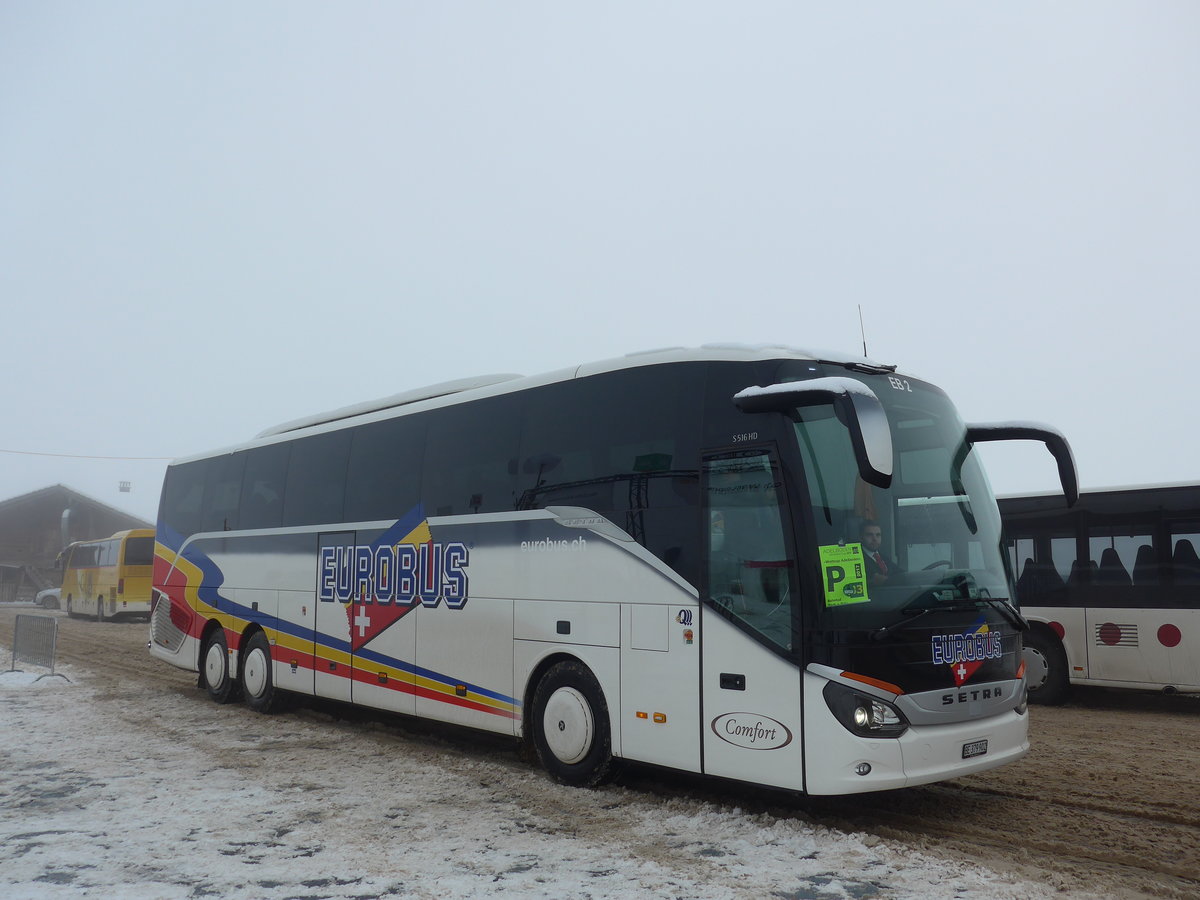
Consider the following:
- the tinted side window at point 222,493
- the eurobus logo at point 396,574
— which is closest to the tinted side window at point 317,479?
the eurobus logo at point 396,574

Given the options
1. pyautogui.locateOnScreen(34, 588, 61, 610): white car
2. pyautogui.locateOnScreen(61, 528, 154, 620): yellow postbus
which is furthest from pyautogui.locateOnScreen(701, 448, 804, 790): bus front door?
pyautogui.locateOnScreen(34, 588, 61, 610): white car

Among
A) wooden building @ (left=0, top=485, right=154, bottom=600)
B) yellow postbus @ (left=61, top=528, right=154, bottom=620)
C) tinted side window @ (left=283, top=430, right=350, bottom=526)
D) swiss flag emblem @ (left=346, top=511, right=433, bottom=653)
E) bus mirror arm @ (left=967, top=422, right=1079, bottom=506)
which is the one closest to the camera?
bus mirror arm @ (left=967, top=422, right=1079, bottom=506)

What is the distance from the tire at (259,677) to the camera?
41.8 ft

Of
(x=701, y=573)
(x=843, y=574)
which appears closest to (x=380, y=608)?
(x=701, y=573)

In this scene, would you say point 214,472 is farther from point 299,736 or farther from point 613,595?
point 613,595

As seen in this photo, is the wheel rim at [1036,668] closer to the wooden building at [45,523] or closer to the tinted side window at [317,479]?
the tinted side window at [317,479]

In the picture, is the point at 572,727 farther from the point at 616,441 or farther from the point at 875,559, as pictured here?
the point at 875,559

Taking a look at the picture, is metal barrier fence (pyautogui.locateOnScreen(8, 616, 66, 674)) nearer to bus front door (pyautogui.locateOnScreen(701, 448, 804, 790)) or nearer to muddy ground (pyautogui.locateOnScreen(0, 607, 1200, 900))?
muddy ground (pyautogui.locateOnScreen(0, 607, 1200, 900))

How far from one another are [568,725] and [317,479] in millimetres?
5450

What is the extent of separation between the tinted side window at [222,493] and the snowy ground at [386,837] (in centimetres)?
439

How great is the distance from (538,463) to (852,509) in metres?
3.11

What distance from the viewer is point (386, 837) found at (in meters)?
6.56

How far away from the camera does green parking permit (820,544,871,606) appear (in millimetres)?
6340

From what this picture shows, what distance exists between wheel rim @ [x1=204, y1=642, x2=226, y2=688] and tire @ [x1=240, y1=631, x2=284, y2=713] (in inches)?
23.3
